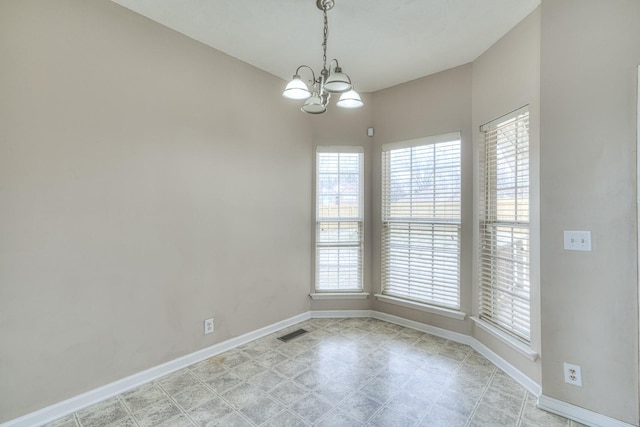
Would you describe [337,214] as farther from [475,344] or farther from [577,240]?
[577,240]

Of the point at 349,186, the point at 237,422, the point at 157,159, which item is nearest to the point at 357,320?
the point at 349,186

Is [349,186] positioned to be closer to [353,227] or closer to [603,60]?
[353,227]

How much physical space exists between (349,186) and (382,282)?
1.23m

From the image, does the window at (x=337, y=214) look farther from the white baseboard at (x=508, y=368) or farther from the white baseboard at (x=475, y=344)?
the white baseboard at (x=508, y=368)

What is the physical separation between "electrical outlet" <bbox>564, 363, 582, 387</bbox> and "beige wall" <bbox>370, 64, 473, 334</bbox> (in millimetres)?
1060

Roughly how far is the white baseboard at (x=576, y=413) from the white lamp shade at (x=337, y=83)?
2385mm

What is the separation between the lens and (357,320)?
3543 millimetres

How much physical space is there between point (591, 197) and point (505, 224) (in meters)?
0.74

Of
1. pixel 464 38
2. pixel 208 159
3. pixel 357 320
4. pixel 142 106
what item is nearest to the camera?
pixel 142 106

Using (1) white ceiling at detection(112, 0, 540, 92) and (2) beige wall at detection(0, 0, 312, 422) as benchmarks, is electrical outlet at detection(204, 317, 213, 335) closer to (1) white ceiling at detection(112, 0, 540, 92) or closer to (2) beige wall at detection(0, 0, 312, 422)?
(2) beige wall at detection(0, 0, 312, 422)

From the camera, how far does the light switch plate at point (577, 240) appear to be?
5.85ft

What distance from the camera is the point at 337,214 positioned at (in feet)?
11.8

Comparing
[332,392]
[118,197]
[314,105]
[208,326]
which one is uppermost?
[314,105]

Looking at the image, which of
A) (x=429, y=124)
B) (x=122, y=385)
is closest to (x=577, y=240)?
(x=429, y=124)
